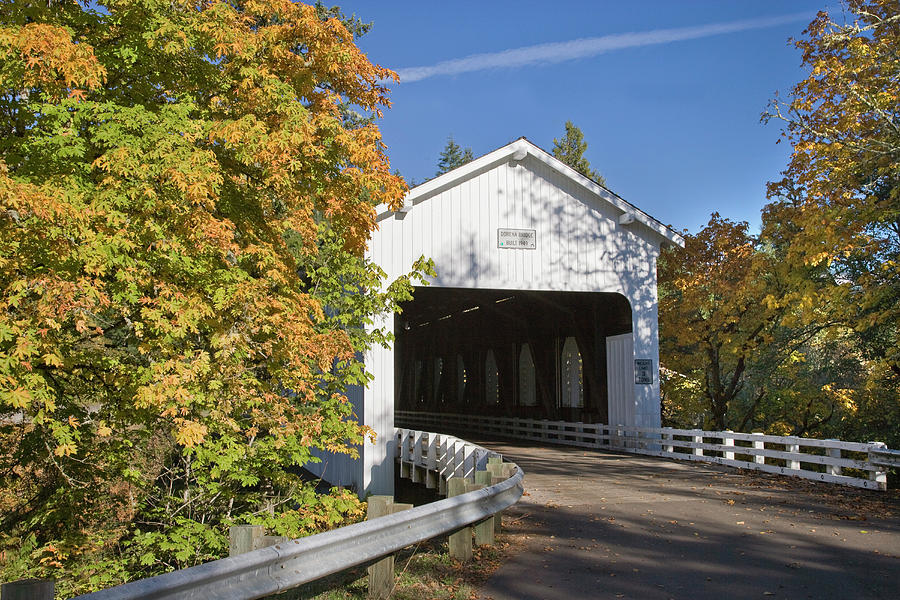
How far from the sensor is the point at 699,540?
8.23m

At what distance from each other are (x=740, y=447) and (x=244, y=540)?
13.8 metres

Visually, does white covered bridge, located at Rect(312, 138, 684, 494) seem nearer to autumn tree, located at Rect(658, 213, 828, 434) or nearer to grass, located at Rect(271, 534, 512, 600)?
autumn tree, located at Rect(658, 213, 828, 434)

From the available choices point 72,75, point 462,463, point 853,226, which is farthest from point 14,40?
point 853,226

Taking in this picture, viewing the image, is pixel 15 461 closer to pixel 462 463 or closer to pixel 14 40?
pixel 14 40

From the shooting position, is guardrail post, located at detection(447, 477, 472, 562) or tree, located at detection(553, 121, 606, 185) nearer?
guardrail post, located at detection(447, 477, 472, 562)

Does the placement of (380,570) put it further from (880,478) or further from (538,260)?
(538,260)

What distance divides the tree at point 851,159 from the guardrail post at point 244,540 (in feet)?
44.1

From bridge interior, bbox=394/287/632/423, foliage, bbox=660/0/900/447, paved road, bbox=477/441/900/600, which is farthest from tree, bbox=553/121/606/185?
paved road, bbox=477/441/900/600

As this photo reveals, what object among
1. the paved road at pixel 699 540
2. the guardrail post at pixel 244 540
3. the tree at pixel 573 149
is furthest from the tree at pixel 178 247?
the tree at pixel 573 149

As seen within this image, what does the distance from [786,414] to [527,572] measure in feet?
57.7

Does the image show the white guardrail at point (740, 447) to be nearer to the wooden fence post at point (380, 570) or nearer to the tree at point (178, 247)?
the tree at point (178, 247)

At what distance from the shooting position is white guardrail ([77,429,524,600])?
3.31 m

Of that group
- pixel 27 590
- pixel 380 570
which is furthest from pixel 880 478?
pixel 27 590

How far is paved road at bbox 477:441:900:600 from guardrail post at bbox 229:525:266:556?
7.82ft
